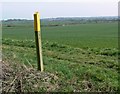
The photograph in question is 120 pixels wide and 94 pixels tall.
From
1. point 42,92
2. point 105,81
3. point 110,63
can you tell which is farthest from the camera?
point 110,63

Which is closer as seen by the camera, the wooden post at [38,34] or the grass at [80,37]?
the wooden post at [38,34]

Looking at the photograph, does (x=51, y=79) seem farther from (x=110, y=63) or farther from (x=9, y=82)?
(x=110, y=63)

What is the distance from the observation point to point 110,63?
10828 millimetres

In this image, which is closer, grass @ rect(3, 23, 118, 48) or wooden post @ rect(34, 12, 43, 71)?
wooden post @ rect(34, 12, 43, 71)

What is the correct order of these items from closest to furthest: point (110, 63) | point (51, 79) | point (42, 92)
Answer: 1. point (42, 92)
2. point (51, 79)
3. point (110, 63)

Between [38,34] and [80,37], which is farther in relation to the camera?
[80,37]

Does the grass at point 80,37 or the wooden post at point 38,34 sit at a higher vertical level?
the wooden post at point 38,34

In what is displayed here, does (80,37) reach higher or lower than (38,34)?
lower

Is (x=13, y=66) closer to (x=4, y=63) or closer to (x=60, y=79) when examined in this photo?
(x=4, y=63)

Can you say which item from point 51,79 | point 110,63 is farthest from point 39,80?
point 110,63

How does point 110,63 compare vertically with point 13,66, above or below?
below

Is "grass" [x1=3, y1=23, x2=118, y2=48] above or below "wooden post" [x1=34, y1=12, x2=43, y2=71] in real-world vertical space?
below

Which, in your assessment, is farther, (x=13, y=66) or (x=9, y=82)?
(x=13, y=66)

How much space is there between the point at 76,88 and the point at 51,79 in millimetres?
507
